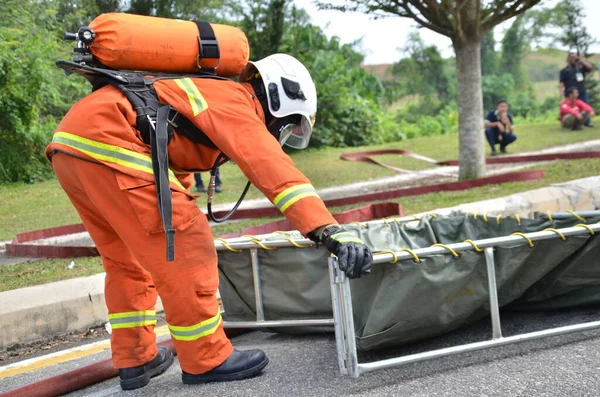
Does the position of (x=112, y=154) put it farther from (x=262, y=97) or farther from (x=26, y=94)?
(x=26, y=94)

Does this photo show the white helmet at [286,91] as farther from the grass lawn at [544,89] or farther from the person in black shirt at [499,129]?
the grass lawn at [544,89]

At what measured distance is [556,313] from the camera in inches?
152

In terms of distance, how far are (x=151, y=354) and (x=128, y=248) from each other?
557mm

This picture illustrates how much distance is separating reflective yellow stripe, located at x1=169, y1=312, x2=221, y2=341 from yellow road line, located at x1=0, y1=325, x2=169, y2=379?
1122mm

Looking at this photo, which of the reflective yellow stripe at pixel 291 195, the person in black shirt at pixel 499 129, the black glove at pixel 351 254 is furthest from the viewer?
the person in black shirt at pixel 499 129

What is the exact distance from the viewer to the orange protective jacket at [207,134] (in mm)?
3160

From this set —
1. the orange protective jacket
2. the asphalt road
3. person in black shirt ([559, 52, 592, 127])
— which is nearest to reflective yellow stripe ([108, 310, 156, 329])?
the asphalt road

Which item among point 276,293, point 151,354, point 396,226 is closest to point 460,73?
point 396,226

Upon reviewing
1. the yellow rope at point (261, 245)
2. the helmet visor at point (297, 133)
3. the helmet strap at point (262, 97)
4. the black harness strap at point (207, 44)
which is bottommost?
the yellow rope at point (261, 245)

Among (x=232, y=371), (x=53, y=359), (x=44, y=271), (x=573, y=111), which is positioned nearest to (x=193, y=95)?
(x=232, y=371)

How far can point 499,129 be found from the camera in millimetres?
14414

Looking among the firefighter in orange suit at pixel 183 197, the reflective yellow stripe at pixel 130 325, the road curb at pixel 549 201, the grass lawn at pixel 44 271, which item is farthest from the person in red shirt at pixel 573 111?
the reflective yellow stripe at pixel 130 325

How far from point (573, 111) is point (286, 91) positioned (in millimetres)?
14691

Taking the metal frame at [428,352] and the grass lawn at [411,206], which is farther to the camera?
the grass lawn at [411,206]
